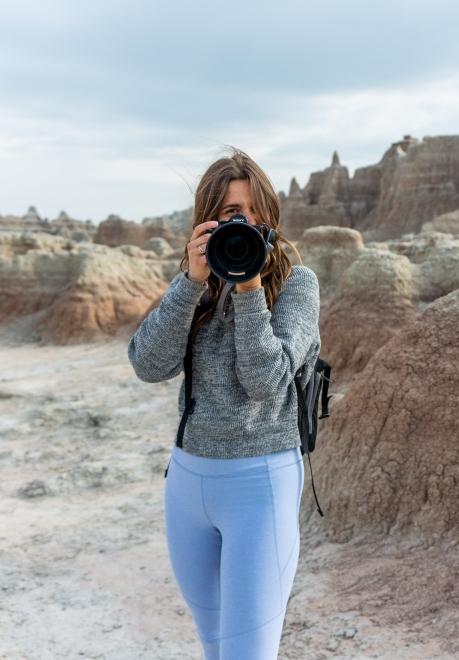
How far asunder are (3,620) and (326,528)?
1.96 metres

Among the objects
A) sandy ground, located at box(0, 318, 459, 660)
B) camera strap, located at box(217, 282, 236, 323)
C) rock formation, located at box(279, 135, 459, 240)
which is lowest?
sandy ground, located at box(0, 318, 459, 660)

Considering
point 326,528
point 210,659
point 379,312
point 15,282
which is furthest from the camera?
point 15,282

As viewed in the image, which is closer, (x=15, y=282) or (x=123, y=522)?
(x=123, y=522)

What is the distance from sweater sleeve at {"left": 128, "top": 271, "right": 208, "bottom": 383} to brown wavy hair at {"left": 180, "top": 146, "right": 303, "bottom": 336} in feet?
0.25

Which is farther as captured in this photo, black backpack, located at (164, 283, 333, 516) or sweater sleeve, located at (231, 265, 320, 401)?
black backpack, located at (164, 283, 333, 516)

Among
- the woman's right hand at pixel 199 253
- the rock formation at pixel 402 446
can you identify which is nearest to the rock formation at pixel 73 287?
the rock formation at pixel 402 446

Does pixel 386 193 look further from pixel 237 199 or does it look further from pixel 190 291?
pixel 190 291

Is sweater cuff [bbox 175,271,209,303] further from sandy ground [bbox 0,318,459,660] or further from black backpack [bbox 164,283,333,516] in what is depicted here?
sandy ground [bbox 0,318,459,660]

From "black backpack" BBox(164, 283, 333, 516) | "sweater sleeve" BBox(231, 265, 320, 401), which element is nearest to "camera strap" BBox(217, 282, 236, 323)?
"black backpack" BBox(164, 283, 333, 516)

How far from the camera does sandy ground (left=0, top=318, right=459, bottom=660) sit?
10.2 feet

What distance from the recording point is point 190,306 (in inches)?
69.0

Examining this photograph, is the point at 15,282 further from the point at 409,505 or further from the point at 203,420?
the point at 203,420

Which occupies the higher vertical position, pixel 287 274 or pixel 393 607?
pixel 287 274

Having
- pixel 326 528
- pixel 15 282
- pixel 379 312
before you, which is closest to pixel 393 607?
pixel 326 528
